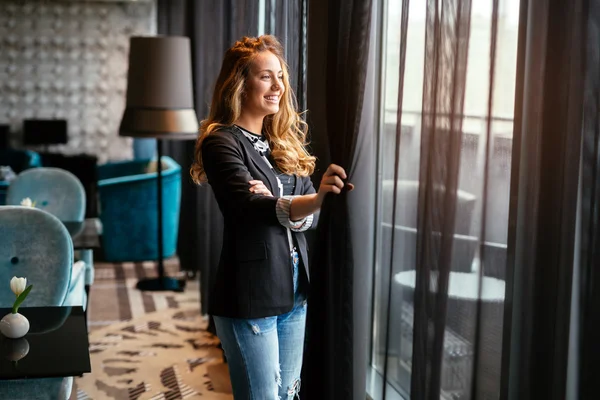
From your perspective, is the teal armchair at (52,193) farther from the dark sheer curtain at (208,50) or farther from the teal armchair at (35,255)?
the teal armchair at (35,255)

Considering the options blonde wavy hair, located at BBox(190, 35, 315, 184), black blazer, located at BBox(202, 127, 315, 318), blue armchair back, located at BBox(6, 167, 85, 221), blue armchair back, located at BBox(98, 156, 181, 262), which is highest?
blonde wavy hair, located at BBox(190, 35, 315, 184)

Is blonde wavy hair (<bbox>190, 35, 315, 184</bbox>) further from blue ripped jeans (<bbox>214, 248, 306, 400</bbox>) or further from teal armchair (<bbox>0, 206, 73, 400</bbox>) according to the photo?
teal armchair (<bbox>0, 206, 73, 400</bbox>)

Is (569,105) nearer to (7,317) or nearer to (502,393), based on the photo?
(502,393)

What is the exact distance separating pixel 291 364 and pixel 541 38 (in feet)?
3.77

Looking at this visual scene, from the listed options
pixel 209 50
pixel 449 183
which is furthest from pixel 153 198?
pixel 449 183

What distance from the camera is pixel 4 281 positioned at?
2873mm

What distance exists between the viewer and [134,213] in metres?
6.86

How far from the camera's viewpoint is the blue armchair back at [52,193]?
454 centimetres

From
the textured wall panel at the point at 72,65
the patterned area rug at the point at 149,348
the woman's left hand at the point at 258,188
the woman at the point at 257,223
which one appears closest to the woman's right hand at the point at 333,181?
the woman at the point at 257,223

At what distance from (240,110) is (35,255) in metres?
1.17

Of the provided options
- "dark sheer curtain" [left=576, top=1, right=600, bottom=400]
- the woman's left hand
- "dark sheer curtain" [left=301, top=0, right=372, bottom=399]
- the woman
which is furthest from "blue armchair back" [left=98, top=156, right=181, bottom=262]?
"dark sheer curtain" [left=576, top=1, right=600, bottom=400]

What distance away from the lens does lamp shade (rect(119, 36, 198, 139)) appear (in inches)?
205

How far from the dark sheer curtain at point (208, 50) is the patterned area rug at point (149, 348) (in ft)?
1.08

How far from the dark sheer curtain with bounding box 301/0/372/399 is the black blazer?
1.11ft
